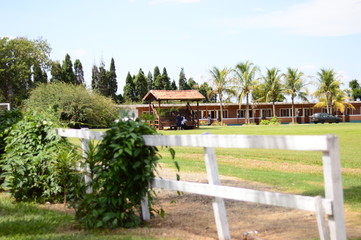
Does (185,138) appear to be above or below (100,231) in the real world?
above

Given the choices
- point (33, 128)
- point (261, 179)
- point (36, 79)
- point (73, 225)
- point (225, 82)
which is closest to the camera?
point (73, 225)

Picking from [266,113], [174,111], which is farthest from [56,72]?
[174,111]

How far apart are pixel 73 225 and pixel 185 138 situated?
6.29 feet

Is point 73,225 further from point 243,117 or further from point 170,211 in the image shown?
point 243,117

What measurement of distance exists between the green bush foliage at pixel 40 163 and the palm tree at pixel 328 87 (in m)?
62.3

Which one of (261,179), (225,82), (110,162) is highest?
(225,82)

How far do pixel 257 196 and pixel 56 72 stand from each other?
222ft

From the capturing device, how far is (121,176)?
5.05 m

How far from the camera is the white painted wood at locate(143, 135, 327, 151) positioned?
3420mm

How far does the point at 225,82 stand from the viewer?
194 feet

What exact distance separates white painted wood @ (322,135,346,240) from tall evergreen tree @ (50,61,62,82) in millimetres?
67463

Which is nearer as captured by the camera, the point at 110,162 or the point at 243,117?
the point at 110,162

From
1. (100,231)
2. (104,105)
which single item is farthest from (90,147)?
(104,105)

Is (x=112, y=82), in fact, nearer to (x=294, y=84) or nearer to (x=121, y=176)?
(x=294, y=84)
